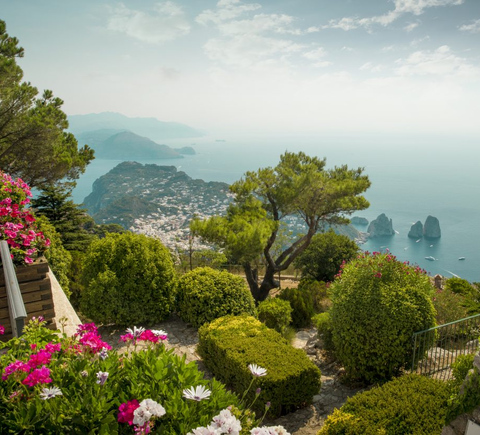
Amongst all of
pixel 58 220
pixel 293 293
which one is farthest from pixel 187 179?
pixel 293 293

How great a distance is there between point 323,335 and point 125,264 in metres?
4.55

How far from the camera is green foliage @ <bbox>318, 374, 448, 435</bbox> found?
3.62 meters

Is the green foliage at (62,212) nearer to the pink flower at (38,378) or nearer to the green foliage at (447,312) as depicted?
the green foliage at (447,312)

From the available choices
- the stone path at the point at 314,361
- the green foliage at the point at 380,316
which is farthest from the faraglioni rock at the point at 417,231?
the green foliage at the point at 380,316

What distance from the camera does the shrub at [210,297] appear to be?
24.8 ft

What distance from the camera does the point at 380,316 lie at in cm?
574

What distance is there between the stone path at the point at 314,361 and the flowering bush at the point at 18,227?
2.36 m

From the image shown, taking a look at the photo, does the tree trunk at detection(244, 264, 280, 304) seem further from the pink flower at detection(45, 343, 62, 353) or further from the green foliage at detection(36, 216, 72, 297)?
the pink flower at detection(45, 343, 62, 353)

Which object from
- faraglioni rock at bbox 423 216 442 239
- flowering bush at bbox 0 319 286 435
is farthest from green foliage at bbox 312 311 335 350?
faraglioni rock at bbox 423 216 442 239

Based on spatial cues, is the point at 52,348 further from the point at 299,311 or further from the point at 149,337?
the point at 299,311

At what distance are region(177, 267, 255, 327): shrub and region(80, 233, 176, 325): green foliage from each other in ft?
1.45

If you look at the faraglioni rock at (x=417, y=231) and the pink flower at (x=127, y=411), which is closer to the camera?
the pink flower at (x=127, y=411)

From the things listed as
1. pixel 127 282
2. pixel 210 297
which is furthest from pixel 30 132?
pixel 210 297

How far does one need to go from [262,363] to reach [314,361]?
2715 mm
